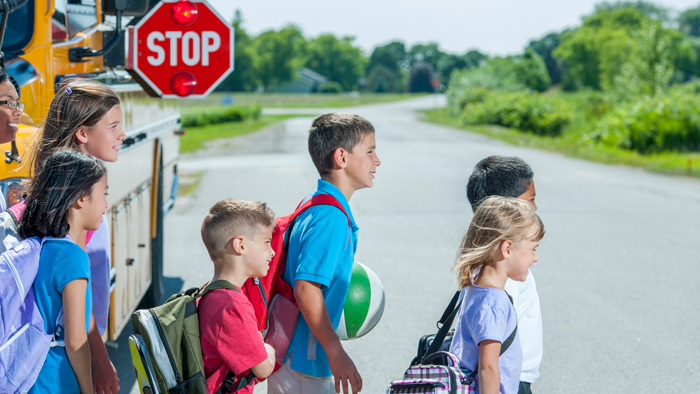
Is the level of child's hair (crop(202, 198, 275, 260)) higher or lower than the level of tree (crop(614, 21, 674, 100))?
lower

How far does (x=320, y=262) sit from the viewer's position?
2219 mm

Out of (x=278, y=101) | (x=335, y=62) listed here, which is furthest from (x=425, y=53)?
(x=278, y=101)

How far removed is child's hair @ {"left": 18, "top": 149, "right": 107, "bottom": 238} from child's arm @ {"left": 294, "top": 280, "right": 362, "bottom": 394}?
29.0 inches

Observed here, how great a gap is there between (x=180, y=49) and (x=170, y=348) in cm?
251

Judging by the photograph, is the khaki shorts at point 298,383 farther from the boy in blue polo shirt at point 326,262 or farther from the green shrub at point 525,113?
the green shrub at point 525,113

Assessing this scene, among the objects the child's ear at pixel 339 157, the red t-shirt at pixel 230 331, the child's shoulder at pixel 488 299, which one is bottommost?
the red t-shirt at pixel 230 331

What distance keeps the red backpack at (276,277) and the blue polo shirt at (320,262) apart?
0.02m

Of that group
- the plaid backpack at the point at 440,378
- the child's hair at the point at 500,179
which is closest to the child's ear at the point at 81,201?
the plaid backpack at the point at 440,378

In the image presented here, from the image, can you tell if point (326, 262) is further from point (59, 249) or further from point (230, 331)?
point (59, 249)

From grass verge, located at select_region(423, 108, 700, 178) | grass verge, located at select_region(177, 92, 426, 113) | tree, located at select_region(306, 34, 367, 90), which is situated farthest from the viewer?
tree, located at select_region(306, 34, 367, 90)

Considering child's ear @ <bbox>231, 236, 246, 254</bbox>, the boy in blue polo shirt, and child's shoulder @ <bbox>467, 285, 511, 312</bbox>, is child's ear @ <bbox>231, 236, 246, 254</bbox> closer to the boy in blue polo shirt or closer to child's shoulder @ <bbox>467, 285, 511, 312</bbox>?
the boy in blue polo shirt

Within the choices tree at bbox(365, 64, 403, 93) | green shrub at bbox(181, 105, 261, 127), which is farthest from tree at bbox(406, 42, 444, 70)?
green shrub at bbox(181, 105, 261, 127)

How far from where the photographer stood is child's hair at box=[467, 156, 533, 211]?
2695 mm

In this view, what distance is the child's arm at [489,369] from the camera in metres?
2.09
